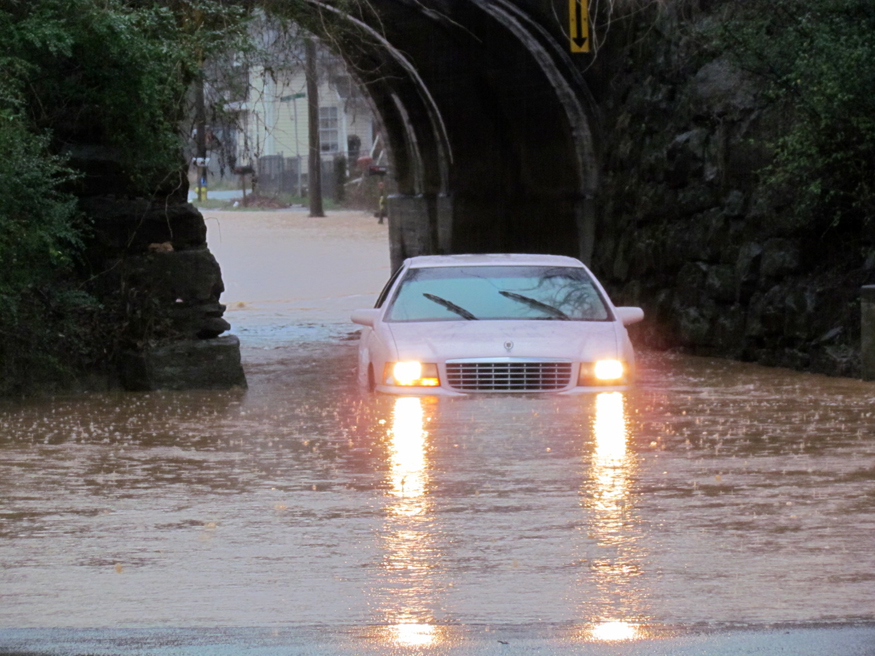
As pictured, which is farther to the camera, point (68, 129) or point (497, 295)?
point (68, 129)

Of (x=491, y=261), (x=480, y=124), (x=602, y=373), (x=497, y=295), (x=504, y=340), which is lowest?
(x=602, y=373)

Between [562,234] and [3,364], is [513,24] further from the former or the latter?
[3,364]

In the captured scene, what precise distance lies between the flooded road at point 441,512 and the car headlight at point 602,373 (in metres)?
0.13

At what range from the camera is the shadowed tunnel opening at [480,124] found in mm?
20344

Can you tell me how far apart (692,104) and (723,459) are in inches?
354

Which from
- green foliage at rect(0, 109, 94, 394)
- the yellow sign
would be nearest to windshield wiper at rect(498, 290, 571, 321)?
green foliage at rect(0, 109, 94, 394)

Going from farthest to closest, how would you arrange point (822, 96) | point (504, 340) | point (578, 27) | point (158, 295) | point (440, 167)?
point (440, 167), point (578, 27), point (822, 96), point (158, 295), point (504, 340)

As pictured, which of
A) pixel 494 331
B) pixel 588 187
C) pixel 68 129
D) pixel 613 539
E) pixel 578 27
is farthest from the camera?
pixel 588 187

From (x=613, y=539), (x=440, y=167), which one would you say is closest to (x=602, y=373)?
(x=613, y=539)

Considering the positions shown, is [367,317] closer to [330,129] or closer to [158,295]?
[158,295]

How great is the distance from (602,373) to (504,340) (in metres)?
0.74

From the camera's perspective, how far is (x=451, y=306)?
11984mm

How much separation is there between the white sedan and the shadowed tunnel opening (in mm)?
5788

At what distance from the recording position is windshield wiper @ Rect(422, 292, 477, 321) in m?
11.8
